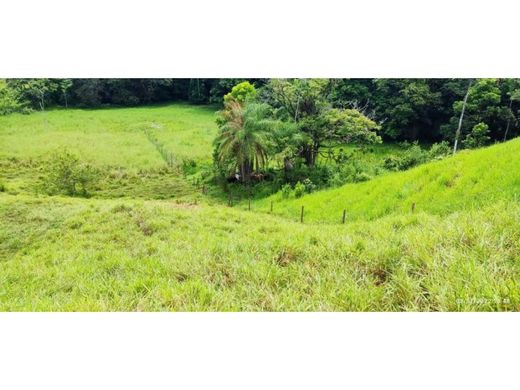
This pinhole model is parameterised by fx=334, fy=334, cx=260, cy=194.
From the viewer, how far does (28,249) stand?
357 centimetres

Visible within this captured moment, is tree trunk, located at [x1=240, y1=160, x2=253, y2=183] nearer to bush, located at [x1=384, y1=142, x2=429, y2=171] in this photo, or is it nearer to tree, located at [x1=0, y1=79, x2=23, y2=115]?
bush, located at [x1=384, y1=142, x2=429, y2=171]

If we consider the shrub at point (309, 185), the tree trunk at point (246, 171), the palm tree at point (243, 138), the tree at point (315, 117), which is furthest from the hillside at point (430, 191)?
the tree at point (315, 117)

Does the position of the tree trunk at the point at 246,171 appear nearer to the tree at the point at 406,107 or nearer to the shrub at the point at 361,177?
the shrub at the point at 361,177

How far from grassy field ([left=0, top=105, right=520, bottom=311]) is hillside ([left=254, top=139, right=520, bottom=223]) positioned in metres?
0.01

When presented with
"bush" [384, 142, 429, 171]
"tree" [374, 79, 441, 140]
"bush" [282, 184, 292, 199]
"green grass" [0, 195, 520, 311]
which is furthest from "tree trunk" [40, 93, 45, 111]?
"bush" [384, 142, 429, 171]

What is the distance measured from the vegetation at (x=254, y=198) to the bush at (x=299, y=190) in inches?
1.0

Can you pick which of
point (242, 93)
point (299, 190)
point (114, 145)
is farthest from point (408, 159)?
point (114, 145)

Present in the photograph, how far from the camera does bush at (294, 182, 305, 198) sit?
4.13 metres

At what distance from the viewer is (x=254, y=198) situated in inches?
161

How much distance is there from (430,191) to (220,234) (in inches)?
86.1

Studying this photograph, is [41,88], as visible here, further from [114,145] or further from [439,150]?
[439,150]

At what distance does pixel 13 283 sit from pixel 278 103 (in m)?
3.91

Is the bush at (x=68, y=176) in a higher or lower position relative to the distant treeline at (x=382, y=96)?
lower

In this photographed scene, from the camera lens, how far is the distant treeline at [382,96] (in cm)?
333
